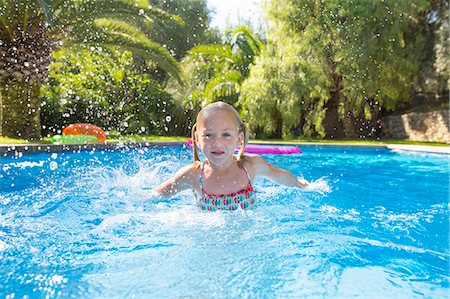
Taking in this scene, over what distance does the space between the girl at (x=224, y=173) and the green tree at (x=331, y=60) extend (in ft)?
41.8


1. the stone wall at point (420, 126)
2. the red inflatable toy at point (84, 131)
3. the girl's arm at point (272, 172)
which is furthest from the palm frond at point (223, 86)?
the girl's arm at point (272, 172)

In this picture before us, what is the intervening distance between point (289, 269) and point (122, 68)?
1711cm

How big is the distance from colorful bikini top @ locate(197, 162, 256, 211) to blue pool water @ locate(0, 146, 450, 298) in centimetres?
7

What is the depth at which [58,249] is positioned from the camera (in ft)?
10.5

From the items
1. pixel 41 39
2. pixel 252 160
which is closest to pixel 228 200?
pixel 252 160

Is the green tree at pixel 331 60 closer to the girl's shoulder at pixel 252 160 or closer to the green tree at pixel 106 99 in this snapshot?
the green tree at pixel 106 99

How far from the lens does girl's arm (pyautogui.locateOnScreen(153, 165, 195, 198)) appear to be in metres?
3.52

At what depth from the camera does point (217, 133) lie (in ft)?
10.6

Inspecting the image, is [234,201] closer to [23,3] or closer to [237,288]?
[237,288]

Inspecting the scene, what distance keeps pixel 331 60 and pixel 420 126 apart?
15.7 feet

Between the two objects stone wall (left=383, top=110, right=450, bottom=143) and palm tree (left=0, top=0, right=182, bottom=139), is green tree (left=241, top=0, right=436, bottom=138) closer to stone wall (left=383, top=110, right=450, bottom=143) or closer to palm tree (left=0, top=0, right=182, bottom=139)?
stone wall (left=383, top=110, right=450, bottom=143)

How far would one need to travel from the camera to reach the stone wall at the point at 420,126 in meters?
17.2

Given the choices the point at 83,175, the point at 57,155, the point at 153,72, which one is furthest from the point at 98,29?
the point at 153,72

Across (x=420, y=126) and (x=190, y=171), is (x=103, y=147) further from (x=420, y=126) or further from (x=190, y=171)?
→ (x=420, y=126)
